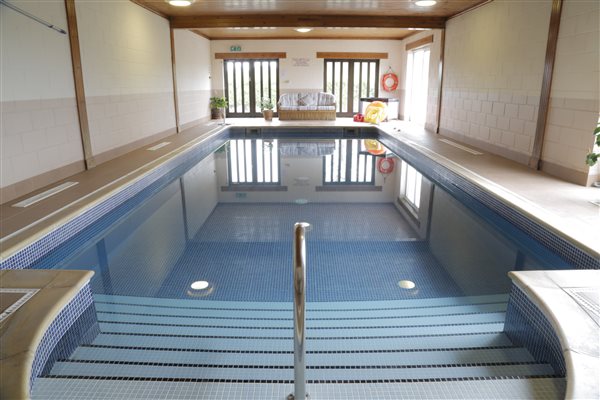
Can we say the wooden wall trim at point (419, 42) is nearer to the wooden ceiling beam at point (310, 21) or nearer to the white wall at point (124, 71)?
the wooden ceiling beam at point (310, 21)

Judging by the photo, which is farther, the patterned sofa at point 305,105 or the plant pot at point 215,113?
the plant pot at point 215,113

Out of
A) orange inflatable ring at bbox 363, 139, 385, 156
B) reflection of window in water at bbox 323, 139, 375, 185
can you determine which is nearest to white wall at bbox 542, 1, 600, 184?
reflection of window in water at bbox 323, 139, 375, 185

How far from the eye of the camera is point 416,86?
39.8ft

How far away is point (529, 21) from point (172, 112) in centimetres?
672

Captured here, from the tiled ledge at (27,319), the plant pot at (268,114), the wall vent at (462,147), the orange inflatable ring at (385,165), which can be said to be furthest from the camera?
the plant pot at (268,114)

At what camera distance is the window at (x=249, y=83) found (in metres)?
Result: 13.2

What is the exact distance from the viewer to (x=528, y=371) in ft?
5.67

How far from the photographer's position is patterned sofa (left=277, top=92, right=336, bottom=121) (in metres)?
11.8

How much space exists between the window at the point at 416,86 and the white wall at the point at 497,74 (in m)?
3.00

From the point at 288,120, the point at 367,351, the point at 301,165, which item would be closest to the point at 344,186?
the point at 301,165

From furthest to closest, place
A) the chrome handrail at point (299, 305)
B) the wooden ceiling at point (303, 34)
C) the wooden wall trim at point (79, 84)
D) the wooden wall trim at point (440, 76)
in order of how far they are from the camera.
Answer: the wooden ceiling at point (303, 34) < the wooden wall trim at point (440, 76) < the wooden wall trim at point (79, 84) < the chrome handrail at point (299, 305)

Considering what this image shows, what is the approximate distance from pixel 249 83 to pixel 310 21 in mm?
5073

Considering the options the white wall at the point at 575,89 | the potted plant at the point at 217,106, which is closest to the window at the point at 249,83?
the potted plant at the point at 217,106

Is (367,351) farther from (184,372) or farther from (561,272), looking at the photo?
(561,272)
